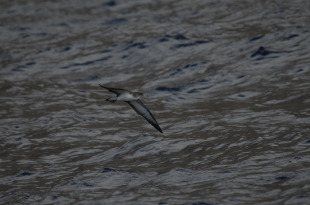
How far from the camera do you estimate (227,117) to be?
1577 centimetres

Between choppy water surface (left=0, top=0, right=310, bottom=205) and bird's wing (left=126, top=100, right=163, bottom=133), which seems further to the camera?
bird's wing (left=126, top=100, right=163, bottom=133)

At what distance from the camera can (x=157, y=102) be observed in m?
17.9

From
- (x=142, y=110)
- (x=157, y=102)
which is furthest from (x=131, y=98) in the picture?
(x=157, y=102)

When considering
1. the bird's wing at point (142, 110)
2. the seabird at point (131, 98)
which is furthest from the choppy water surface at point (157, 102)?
the seabird at point (131, 98)

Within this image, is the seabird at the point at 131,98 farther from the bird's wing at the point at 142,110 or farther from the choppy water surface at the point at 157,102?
the choppy water surface at the point at 157,102

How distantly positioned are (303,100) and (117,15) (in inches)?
500

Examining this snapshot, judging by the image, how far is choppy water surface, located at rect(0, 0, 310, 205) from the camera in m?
12.0

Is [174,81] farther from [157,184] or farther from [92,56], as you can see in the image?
[157,184]

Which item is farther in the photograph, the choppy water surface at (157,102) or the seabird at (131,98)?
the seabird at (131,98)

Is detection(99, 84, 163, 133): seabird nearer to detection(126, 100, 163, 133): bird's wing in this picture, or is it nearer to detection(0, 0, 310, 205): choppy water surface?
detection(126, 100, 163, 133): bird's wing

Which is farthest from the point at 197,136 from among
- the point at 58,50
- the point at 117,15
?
the point at 117,15

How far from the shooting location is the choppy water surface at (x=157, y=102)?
1196 cm

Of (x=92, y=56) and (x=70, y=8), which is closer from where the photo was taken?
(x=92, y=56)

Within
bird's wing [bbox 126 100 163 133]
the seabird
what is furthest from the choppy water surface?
the seabird
